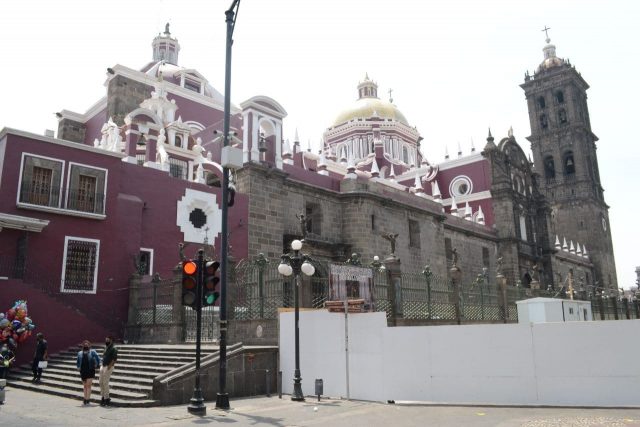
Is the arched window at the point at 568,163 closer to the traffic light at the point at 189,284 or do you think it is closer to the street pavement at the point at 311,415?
the street pavement at the point at 311,415

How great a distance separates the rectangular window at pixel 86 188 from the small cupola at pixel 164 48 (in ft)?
90.3

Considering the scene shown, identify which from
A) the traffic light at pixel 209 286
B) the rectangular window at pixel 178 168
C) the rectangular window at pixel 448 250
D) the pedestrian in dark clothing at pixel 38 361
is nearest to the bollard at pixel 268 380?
the traffic light at pixel 209 286

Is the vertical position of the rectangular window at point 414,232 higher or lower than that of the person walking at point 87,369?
higher

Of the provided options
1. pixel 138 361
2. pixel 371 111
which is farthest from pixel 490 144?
pixel 138 361

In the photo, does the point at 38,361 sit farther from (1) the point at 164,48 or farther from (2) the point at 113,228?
(1) the point at 164,48

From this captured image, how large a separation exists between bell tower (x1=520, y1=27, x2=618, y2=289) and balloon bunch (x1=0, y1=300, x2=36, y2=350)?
183 feet

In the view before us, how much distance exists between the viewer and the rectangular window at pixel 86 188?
18203 millimetres

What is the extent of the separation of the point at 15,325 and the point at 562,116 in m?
62.3

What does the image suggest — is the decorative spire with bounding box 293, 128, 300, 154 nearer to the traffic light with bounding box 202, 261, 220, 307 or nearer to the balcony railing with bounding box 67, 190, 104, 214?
the balcony railing with bounding box 67, 190, 104, 214

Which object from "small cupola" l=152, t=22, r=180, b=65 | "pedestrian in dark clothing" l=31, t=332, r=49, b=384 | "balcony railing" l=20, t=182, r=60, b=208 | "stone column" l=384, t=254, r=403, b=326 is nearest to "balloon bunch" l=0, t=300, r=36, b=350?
Answer: "pedestrian in dark clothing" l=31, t=332, r=49, b=384

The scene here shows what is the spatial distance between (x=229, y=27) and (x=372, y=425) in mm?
8154

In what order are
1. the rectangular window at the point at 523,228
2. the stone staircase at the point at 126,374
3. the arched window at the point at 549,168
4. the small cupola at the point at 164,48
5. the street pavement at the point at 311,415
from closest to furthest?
the street pavement at the point at 311,415 → the stone staircase at the point at 126,374 → the rectangular window at the point at 523,228 → the small cupola at the point at 164,48 → the arched window at the point at 549,168

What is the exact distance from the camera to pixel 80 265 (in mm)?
18047

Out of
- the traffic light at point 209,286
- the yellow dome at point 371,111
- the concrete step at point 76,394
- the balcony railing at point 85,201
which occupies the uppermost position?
the yellow dome at point 371,111
